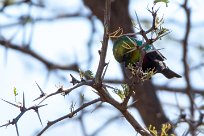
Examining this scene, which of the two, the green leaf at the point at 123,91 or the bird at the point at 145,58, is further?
the bird at the point at 145,58

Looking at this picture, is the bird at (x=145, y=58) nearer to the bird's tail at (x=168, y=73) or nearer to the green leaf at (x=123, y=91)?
the bird's tail at (x=168, y=73)

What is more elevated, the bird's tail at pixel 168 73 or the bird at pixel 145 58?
the bird at pixel 145 58

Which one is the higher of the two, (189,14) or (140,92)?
(189,14)

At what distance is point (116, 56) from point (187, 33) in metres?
1.48

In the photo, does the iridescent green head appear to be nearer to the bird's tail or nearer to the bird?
the bird

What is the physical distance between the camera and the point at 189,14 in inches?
147

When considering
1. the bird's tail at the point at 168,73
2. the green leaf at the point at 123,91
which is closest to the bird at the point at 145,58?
the bird's tail at the point at 168,73

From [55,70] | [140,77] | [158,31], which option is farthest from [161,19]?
[55,70]

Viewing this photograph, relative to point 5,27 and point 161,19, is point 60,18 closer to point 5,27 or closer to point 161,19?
point 5,27

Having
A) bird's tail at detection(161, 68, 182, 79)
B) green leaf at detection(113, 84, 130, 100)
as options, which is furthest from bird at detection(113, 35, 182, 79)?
green leaf at detection(113, 84, 130, 100)

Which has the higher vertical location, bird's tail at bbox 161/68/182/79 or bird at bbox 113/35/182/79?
bird at bbox 113/35/182/79

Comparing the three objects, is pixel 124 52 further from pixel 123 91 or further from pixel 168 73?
pixel 123 91

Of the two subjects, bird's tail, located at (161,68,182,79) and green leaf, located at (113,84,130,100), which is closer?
green leaf, located at (113,84,130,100)

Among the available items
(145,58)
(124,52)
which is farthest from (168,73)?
(124,52)
